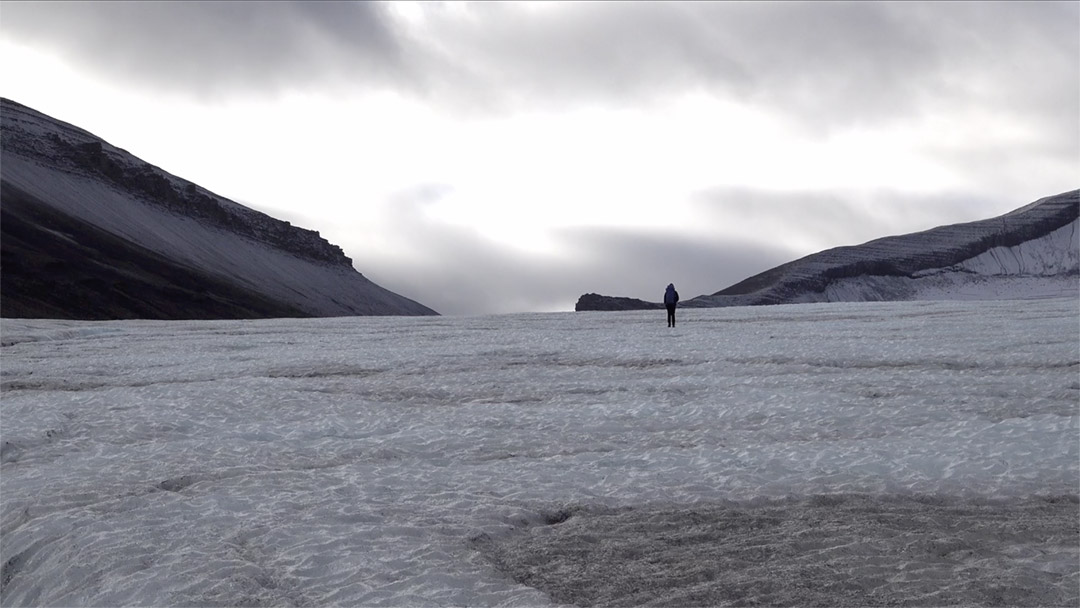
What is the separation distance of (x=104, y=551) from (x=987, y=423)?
59.1 ft

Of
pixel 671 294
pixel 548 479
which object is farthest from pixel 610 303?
pixel 548 479

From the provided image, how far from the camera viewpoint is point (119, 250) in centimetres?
13888

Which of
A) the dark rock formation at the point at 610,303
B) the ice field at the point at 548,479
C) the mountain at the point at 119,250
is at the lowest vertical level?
the ice field at the point at 548,479

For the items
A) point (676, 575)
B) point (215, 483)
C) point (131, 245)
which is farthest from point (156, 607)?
point (131, 245)

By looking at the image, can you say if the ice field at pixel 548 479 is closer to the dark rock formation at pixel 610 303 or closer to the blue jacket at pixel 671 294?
the blue jacket at pixel 671 294

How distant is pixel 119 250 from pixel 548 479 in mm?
137274

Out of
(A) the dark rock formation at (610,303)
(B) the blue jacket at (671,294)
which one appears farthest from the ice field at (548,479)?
(A) the dark rock formation at (610,303)

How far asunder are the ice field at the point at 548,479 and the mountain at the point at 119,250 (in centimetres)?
8572

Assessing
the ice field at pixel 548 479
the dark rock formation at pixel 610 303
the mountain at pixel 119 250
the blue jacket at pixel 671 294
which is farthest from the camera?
the dark rock formation at pixel 610 303

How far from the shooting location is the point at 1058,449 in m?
18.9

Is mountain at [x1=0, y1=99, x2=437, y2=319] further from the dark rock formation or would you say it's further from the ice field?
the ice field

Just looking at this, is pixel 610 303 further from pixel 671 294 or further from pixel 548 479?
pixel 548 479

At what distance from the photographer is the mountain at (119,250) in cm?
11450

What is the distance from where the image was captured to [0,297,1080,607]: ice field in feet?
40.2
